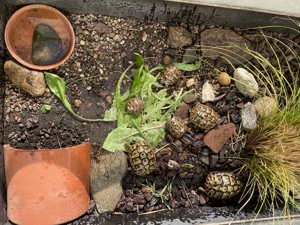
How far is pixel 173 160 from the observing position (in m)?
1.99

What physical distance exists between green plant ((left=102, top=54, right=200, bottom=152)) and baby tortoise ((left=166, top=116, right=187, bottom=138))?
2.7 inches

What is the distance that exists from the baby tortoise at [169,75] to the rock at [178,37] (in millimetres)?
142

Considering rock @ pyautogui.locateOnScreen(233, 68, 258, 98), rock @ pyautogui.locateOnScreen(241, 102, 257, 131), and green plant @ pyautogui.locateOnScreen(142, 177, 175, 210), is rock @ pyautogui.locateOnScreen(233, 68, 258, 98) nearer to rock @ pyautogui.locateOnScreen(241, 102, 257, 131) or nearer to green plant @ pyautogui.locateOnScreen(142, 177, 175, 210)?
rock @ pyautogui.locateOnScreen(241, 102, 257, 131)

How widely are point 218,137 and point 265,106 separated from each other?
311 millimetres

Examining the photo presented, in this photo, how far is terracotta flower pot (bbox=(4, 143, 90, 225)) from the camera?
1686 millimetres

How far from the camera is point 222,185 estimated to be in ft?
6.22

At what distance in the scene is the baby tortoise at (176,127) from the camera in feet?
6.21

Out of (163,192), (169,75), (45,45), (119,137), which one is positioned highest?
(45,45)

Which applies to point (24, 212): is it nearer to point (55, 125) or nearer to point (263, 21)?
point (55, 125)

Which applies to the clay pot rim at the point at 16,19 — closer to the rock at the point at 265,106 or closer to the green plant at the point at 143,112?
the green plant at the point at 143,112

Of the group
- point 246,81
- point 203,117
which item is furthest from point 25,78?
point 246,81

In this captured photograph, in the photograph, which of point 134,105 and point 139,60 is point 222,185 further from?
point 139,60

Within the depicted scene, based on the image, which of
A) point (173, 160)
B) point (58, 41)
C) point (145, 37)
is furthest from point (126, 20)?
point (173, 160)

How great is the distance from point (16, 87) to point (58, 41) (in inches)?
13.1
